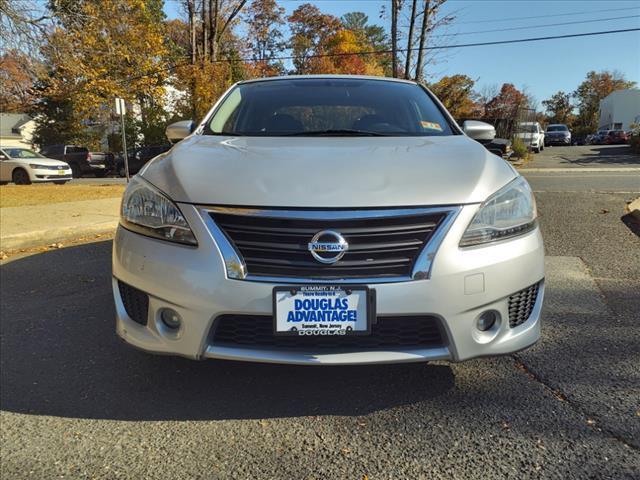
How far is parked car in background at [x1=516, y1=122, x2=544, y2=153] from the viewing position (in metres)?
21.4

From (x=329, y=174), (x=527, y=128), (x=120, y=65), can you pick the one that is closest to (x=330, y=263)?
(x=329, y=174)

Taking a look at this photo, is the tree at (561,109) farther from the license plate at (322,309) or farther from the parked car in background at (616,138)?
the license plate at (322,309)

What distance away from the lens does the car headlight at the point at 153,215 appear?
2117 millimetres

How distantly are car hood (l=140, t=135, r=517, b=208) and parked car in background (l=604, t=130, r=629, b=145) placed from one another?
4676cm

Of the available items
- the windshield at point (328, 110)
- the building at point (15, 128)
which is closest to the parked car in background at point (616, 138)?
the windshield at point (328, 110)

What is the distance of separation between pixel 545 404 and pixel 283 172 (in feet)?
5.27

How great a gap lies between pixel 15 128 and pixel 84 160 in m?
36.9

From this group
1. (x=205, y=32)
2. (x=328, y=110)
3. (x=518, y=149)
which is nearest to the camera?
(x=328, y=110)

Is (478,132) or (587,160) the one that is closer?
(478,132)

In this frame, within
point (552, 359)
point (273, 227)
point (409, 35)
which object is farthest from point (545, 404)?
point (409, 35)

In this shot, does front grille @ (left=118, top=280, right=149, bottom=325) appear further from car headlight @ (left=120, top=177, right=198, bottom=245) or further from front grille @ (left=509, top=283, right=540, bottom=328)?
front grille @ (left=509, top=283, right=540, bottom=328)

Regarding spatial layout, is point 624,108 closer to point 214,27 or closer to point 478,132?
point 214,27

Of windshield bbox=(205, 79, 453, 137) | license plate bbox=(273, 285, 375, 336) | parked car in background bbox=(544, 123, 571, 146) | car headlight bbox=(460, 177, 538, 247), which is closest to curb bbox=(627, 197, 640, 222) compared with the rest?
windshield bbox=(205, 79, 453, 137)

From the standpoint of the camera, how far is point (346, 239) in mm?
1988
